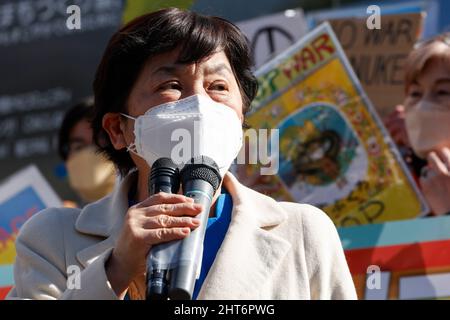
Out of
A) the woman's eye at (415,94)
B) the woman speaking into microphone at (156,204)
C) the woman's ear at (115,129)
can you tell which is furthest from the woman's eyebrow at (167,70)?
the woman's eye at (415,94)

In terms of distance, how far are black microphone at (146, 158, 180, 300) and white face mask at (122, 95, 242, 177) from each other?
10cm

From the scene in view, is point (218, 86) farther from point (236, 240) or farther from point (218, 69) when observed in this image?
point (236, 240)

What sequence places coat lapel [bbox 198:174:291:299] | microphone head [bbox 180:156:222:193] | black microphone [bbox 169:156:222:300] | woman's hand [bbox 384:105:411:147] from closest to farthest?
black microphone [bbox 169:156:222:300]
microphone head [bbox 180:156:222:193]
coat lapel [bbox 198:174:291:299]
woman's hand [bbox 384:105:411:147]

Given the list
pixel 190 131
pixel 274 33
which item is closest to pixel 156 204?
pixel 190 131

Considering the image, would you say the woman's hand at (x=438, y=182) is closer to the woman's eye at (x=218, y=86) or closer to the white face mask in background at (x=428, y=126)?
the white face mask in background at (x=428, y=126)

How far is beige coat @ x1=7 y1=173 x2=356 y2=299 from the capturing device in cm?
209

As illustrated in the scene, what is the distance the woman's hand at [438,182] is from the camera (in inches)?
131

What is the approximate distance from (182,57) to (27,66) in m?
4.38

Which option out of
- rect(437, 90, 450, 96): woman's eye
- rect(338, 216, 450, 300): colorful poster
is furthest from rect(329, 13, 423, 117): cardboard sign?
rect(338, 216, 450, 300): colorful poster

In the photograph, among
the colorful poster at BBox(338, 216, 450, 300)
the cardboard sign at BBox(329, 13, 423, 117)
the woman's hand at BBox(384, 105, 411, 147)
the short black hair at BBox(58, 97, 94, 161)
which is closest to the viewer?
the colorful poster at BBox(338, 216, 450, 300)

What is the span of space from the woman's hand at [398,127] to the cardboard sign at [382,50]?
23cm

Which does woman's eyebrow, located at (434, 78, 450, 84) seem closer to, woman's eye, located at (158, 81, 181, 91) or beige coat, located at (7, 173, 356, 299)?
beige coat, located at (7, 173, 356, 299)

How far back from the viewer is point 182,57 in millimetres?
2311

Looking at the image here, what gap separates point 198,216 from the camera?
1.86m
